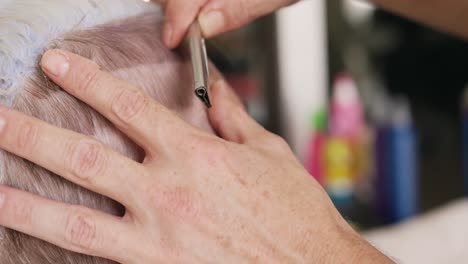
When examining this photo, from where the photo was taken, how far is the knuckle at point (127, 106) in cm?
105

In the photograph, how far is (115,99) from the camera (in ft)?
3.46

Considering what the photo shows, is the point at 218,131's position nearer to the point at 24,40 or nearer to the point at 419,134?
the point at 24,40

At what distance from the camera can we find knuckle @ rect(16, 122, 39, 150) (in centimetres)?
102

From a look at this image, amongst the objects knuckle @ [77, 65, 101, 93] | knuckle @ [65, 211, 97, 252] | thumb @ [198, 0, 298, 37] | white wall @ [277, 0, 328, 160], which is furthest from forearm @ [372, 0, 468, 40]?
white wall @ [277, 0, 328, 160]

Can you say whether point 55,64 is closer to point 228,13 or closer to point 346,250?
point 228,13

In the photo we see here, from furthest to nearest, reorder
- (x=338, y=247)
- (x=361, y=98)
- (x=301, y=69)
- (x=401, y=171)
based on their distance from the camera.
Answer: (x=361, y=98)
(x=301, y=69)
(x=401, y=171)
(x=338, y=247)

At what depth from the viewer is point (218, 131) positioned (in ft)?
4.17

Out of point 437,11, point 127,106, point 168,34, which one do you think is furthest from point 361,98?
point 127,106

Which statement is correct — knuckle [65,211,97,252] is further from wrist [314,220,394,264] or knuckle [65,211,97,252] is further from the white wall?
the white wall

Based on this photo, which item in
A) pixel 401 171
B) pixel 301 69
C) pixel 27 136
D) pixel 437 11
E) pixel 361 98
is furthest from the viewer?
pixel 361 98

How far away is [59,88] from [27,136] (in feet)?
0.34

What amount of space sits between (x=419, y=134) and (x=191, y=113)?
2.27m

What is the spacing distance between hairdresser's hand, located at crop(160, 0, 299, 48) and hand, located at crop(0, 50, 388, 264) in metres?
0.20

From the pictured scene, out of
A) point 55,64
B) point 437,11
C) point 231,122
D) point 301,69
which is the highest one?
point 55,64
